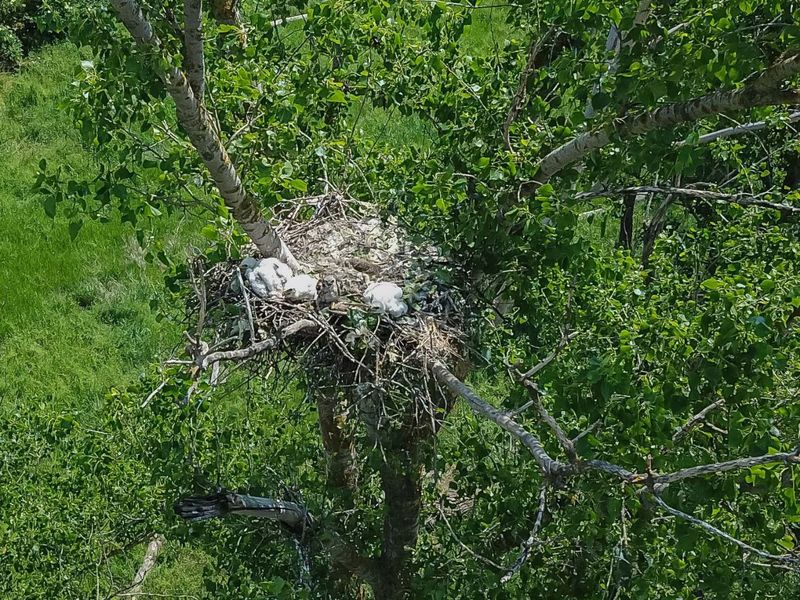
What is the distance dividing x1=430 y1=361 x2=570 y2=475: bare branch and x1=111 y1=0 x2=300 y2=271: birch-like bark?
0.75 meters

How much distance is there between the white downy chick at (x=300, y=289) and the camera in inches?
153

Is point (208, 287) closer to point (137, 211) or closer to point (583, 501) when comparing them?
point (137, 211)

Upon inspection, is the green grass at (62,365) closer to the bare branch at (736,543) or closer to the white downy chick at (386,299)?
the white downy chick at (386,299)

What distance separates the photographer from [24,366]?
9328mm

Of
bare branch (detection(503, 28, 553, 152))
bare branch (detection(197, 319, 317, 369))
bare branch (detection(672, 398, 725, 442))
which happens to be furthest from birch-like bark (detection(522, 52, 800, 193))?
bare branch (detection(197, 319, 317, 369))

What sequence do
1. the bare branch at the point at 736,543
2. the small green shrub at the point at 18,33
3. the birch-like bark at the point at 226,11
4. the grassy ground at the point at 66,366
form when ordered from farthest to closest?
the small green shrub at the point at 18,33 → the grassy ground at the point at 66,366 → the birch-like bark at the point at 226,11 → the bare branch at the point at 736,543

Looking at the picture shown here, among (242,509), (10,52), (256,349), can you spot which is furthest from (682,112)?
(10,52)

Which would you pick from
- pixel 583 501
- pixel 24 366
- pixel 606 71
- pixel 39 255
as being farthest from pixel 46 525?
pixel 39 255

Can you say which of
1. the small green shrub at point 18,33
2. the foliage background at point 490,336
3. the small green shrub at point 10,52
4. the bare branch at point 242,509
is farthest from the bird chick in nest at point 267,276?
the small green shrub at point 10,52

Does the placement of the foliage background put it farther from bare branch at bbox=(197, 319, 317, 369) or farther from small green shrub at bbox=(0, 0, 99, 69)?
small green shrub at bbox=(0, 0, 99, 69)

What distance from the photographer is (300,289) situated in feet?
12.8

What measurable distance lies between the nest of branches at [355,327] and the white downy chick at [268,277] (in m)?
0.02

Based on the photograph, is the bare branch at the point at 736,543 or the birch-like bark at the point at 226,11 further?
the birch-like bark at the point at 226,11

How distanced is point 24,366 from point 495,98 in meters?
6.44
